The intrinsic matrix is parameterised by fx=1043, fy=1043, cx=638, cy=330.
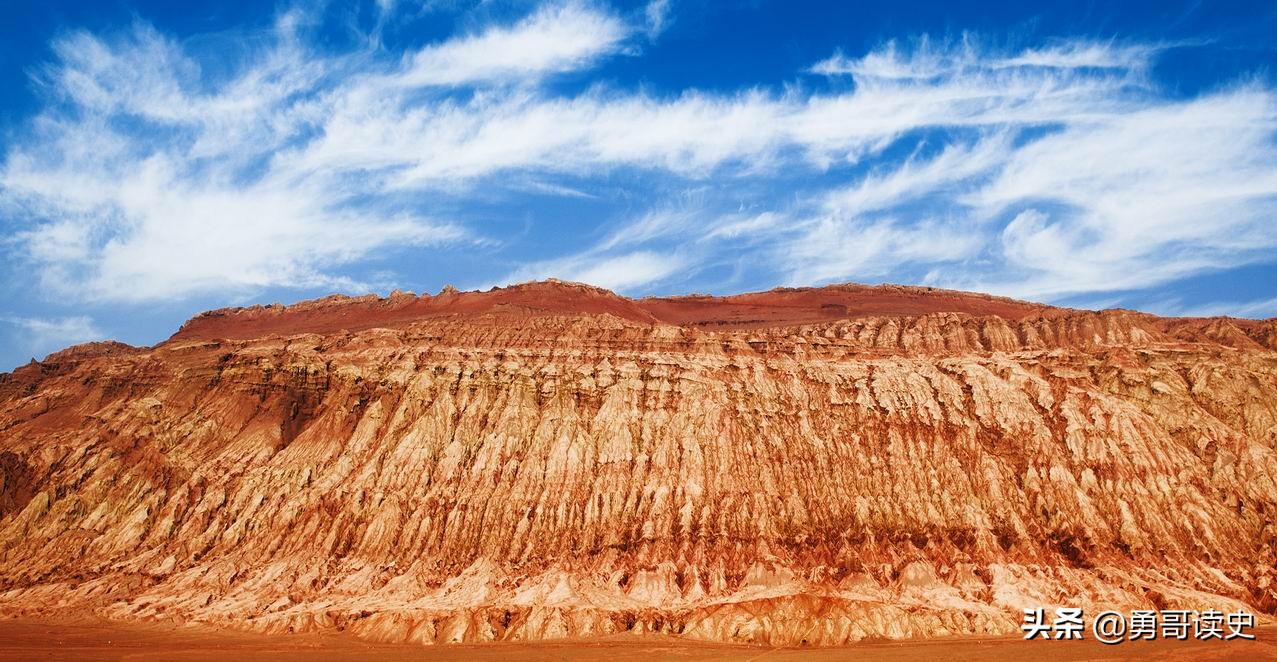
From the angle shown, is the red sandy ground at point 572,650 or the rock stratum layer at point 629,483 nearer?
the red sandy ground at point 572,650

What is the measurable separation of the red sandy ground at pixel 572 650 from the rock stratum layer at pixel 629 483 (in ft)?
6.95

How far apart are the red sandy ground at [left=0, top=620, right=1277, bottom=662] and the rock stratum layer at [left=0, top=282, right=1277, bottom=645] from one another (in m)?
2.12

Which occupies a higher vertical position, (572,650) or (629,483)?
(629,483)

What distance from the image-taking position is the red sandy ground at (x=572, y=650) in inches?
2189

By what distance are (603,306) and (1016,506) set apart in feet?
168

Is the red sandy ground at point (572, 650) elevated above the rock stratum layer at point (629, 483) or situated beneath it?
situated beneath

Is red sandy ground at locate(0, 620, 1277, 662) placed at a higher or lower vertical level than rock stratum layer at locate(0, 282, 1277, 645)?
lower

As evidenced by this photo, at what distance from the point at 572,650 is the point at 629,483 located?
20.6 metres

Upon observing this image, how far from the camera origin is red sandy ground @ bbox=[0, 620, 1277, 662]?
182 feet

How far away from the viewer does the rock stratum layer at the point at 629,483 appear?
66062 millimetres

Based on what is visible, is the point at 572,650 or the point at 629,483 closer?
the point at 572,650

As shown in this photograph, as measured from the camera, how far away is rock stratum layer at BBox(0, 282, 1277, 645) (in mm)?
66062

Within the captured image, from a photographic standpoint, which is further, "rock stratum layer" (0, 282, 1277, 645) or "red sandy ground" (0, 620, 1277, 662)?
"rock stratum layer" (0, 282, 1277, 645)

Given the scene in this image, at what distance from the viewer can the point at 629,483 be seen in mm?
77000
